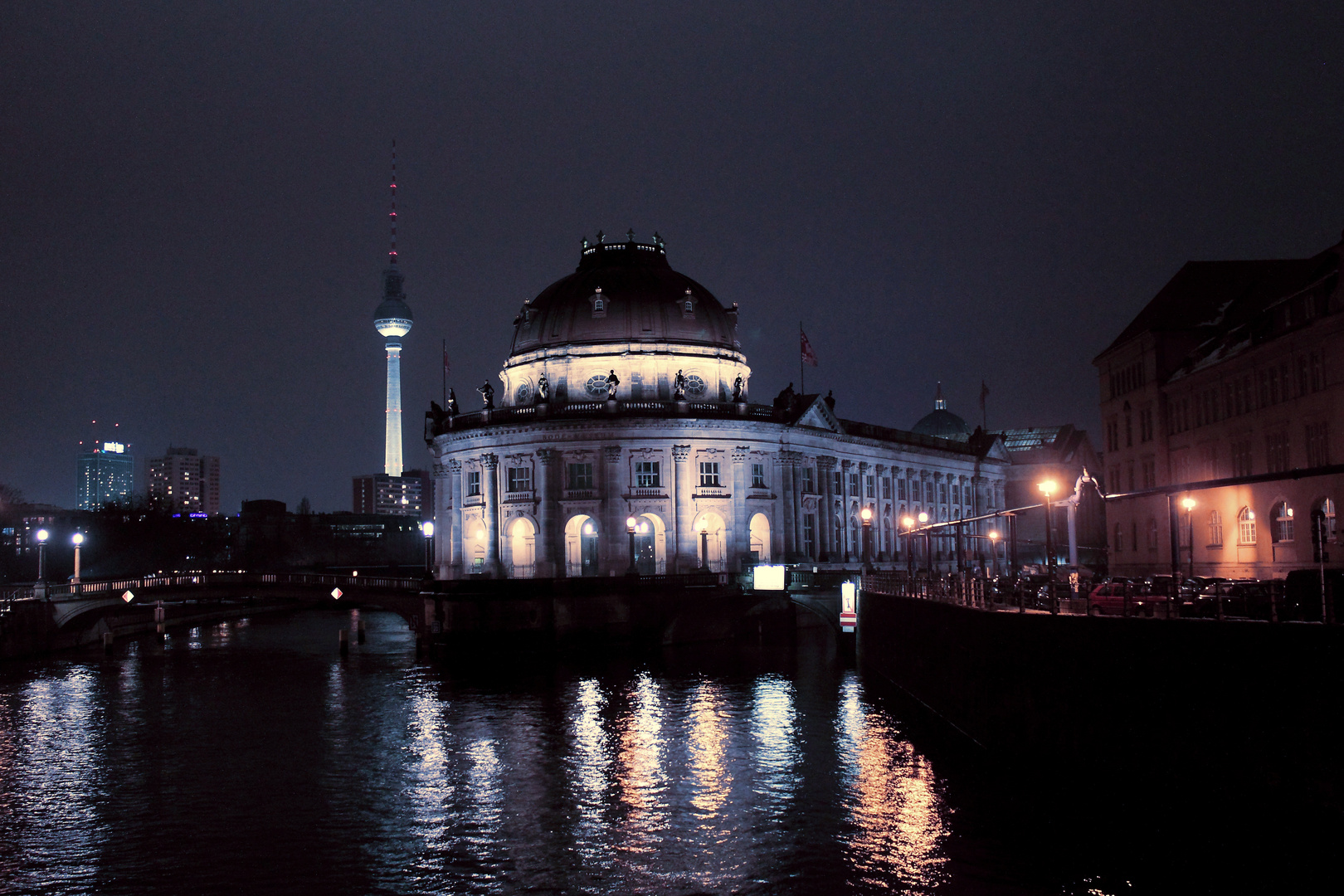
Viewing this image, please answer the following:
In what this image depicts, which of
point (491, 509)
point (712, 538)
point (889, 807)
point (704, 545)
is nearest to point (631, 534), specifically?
point (704, 545)

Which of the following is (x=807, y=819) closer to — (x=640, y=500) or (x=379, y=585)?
(x=379, y=585)

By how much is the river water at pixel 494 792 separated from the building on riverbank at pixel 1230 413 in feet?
46.8

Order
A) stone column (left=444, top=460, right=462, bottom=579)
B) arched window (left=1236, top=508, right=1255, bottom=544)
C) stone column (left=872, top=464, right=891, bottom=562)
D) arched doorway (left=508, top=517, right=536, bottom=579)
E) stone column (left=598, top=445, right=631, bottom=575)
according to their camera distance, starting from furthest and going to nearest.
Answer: stone column (left=872, top=464, right=891, bottom=562) → stone column (left=444, top=460, right=462, bottom=579) → arched doorway (left=508, top=517, right=536, bottom=579) → stone column (left=598, top=445, right=631, bottom=575) → arched window (left=1236, top=508, right=1255, bottom=544)

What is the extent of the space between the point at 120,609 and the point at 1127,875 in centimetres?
8373

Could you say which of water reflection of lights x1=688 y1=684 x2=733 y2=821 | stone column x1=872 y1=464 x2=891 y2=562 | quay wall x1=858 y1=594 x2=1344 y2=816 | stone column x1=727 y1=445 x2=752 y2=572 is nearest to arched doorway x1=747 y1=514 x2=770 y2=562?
stone column x1=727 y1=445 x2=752 y2=572

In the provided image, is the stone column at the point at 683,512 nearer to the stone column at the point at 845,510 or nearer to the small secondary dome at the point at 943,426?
the stone column at the point at 845,510

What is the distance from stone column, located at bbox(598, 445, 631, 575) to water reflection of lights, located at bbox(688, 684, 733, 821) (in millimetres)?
39047

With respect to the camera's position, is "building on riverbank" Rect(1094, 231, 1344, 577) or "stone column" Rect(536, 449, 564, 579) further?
"stone column" Rect(536, 449, 564, 579)

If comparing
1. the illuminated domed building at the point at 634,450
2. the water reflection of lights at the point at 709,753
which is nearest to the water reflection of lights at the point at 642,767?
the water reflection of lights at the point at 709,753

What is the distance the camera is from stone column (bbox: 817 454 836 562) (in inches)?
4373

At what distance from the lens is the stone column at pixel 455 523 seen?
350 feet

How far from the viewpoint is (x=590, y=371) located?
10638 cm

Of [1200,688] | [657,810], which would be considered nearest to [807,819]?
[657,810]

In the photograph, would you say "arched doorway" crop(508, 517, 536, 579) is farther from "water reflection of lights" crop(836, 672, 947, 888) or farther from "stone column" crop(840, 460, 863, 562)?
"water reflection of lights" crop(836, 672, 947, 888)
